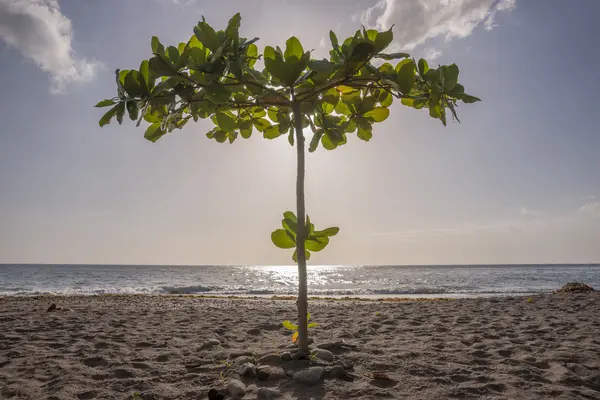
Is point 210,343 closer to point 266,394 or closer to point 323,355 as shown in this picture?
point 323,355

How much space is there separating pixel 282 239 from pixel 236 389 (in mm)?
974

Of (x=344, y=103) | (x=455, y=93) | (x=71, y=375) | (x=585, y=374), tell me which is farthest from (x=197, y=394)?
(x=585, y=374)

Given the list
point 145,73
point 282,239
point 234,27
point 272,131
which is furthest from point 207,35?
point 282,239

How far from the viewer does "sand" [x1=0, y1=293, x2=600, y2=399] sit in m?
2.16

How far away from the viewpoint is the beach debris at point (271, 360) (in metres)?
2.63

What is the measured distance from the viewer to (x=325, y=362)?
8.30ft

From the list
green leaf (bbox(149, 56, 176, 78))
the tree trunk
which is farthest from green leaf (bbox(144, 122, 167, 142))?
the tree trunk

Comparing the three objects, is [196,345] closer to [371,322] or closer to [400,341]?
[400,341]

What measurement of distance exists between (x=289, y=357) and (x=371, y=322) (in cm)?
231

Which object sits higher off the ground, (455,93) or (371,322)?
(455,93)

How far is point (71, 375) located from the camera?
2.53 m

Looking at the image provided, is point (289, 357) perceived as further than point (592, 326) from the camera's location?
No

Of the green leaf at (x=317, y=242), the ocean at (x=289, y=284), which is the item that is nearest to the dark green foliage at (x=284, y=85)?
the green leaf at (x=317, y=242)

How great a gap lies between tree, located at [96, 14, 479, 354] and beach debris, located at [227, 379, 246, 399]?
0.60m
